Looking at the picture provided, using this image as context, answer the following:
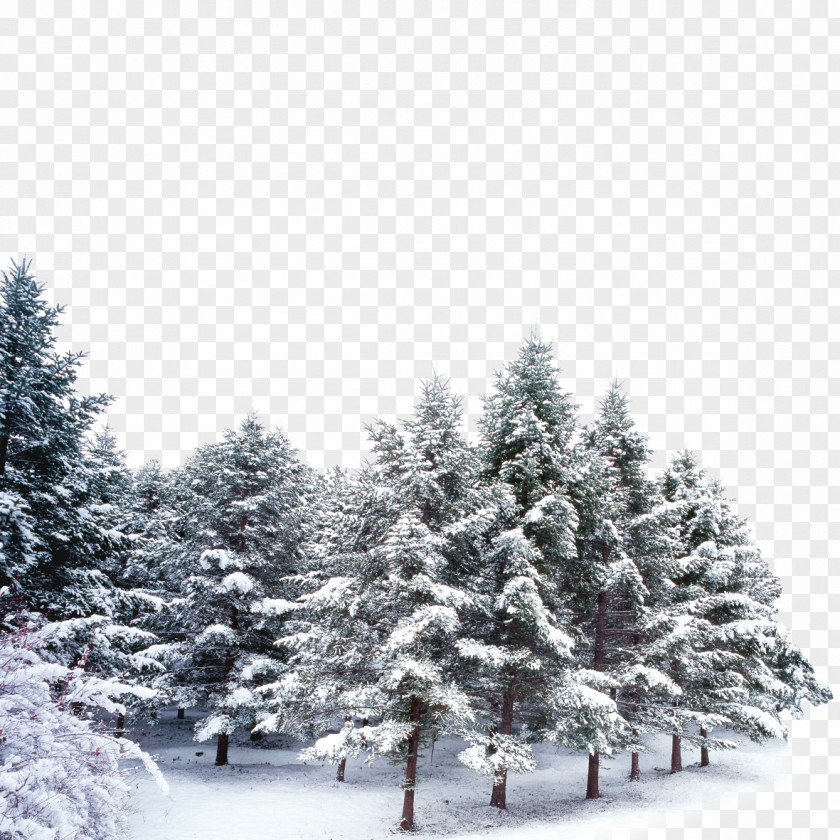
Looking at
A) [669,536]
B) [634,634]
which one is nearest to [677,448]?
[669,536]

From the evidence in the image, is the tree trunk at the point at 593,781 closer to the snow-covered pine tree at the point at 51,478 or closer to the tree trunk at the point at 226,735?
the tree trunk at the point at 226,735

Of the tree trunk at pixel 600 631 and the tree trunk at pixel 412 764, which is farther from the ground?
the tree trunk at pixel 600 631

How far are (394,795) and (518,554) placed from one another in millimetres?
11196

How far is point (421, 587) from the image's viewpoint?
14.2 metres

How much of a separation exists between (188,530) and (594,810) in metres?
18.5

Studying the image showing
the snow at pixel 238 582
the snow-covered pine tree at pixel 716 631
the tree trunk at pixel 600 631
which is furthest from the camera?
the snow at pixel 238 582

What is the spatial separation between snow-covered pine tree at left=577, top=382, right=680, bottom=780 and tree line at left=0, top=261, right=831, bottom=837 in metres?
0.10

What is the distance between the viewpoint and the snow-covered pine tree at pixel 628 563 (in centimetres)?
1730

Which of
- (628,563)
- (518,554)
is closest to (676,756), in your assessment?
(628,563)

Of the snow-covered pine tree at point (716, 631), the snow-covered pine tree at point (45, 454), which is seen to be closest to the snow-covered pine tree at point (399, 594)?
the snow-covered pine tree at point (45, 454)

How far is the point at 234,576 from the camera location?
65.0 feet

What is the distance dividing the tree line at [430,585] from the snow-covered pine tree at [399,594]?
70 mm

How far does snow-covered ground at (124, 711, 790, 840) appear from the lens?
1466cm

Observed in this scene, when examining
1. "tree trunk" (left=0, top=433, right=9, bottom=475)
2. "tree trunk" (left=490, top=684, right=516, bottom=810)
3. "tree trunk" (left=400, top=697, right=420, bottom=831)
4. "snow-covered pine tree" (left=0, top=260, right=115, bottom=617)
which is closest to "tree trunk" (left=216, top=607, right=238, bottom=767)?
"snow-covered pine tree" (left=0, top=260, right=115, bottom=617)
